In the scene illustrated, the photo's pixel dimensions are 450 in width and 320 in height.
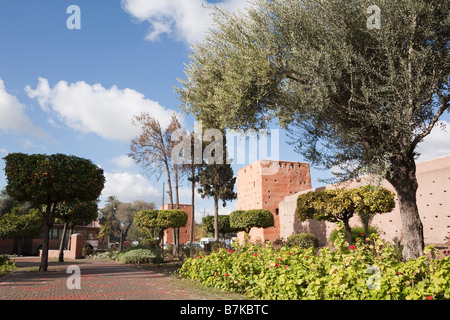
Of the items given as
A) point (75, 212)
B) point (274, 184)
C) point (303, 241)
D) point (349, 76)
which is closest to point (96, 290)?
point (349, 76)

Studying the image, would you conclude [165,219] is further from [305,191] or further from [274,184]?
[274,184]

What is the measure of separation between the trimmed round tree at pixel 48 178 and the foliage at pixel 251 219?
17.3m

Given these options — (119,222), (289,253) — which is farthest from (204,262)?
(119,222)

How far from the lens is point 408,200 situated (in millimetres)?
9656

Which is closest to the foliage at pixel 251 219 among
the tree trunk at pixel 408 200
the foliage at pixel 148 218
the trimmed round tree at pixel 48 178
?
the foliage at pixel 148 218

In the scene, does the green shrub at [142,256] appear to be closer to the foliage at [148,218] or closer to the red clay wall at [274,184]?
the foliage at [148,218]

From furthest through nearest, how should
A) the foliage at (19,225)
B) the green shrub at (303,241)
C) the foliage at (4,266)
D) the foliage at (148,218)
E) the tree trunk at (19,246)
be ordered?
the tree trunk at (19,246) → the foliage at (19,225) → the foliage at (148,218) → the green shrub at (303,241) → the foliage at (4,266)

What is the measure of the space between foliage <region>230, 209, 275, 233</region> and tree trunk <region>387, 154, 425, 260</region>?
1971 cm

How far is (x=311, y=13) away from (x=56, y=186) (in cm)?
1095

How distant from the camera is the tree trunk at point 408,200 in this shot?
9438mm

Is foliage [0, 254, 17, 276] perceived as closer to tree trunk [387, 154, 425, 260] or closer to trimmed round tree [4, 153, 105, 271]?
trimmed round tree [4, 153, 105, 271]

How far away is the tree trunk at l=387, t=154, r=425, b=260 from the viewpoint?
9.44m
